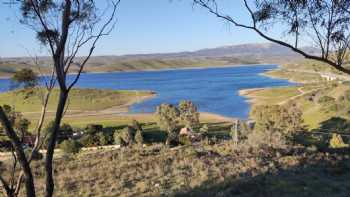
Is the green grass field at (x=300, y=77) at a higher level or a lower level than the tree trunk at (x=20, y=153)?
lower

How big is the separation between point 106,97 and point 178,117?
46249 millimetres

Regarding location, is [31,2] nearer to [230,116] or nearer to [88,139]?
[88,139]

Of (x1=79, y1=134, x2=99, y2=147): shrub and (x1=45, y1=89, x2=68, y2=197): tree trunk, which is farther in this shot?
(x1=79, y1=134, x2=99, y2=147): shrub

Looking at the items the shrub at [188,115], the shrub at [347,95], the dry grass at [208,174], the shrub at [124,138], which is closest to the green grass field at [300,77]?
the shrub at [347,95]

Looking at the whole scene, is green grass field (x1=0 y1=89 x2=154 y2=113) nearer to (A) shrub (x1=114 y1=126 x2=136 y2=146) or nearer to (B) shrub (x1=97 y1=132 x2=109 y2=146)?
(B) shrub (x1=97 y1=132 x2=109 y2=146)

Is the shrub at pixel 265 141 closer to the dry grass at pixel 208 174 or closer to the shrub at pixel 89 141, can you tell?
the dry grass at pixel 208 174

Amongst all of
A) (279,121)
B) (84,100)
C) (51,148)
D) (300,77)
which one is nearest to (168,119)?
(279,121)

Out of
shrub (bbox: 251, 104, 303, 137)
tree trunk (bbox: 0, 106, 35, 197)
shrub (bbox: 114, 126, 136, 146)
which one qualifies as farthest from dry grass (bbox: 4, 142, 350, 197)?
shrub (bbox: 251, 104, 303, 137)

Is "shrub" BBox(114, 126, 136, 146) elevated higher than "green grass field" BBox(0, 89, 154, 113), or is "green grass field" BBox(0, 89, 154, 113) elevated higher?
"shrub" BBox(114, 126, 136, 146)

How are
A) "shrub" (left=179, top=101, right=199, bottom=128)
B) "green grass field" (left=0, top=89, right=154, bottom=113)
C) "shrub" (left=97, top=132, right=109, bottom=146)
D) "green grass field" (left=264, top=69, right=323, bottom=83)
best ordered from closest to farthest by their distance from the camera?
"shrub" (left=97, top=132, right=109, bottom=146)
"shrub" (left=179, top=101, right=199, bottom=128)
"green grass field" (left=0, top=89, right=154, bottom=113)
"green grass field" (left=264, top=69, right=323, bottom=83)

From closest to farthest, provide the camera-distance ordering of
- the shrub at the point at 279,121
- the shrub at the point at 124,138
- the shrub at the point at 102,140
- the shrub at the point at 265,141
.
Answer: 1. the shrub at the point at 265,141
2. the shrub at the point at 124,138
3. the shrub at the point at 102,140
4. the shrub at the point at 279,121

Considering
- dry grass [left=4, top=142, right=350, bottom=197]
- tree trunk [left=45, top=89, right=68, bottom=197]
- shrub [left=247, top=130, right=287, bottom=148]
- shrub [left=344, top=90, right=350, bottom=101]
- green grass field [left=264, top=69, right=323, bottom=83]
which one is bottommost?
green grass field [left=264, top=69, right=323, bottom=83]

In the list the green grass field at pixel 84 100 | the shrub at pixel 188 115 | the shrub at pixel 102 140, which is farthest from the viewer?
the green grass field at pixel 84 100

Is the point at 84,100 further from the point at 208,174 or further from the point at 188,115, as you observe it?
the point at 208,174
